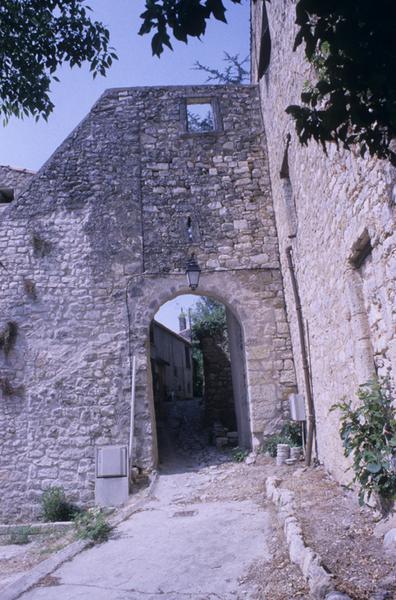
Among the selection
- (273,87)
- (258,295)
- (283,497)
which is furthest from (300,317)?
(273,87)

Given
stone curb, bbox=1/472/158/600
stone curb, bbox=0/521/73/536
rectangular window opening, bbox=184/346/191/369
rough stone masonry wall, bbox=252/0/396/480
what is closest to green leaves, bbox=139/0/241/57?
rough stone masonry wall, bbox=252/0/396/480

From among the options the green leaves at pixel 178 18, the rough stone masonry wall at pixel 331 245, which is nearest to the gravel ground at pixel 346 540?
the rough stone masonry wall at pixel 331 245

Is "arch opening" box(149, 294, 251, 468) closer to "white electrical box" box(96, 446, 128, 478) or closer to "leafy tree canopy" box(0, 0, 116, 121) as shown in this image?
"white electrical box" box(96, 446, 128, 478)

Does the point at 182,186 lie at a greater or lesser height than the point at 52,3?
greater

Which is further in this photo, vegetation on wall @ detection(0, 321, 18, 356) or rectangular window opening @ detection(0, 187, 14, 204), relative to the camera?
rectangular window opening @ detection(0, 187, 14, 204)

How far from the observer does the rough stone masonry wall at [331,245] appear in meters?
3.56

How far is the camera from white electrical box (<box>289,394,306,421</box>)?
7234mm

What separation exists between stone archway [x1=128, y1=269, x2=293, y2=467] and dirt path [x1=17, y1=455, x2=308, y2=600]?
1.82 metres

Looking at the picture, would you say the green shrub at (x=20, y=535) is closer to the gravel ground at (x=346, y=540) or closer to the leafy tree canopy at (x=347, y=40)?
the gravel ground at (x=346, y=540)

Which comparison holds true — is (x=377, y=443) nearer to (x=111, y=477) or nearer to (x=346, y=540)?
(x=346, y=540)

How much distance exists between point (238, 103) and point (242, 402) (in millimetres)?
6126

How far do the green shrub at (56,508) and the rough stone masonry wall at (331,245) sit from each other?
13.5 ft

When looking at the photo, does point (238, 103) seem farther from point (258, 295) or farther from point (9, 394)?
point (9, 394)

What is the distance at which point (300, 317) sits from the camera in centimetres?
740
